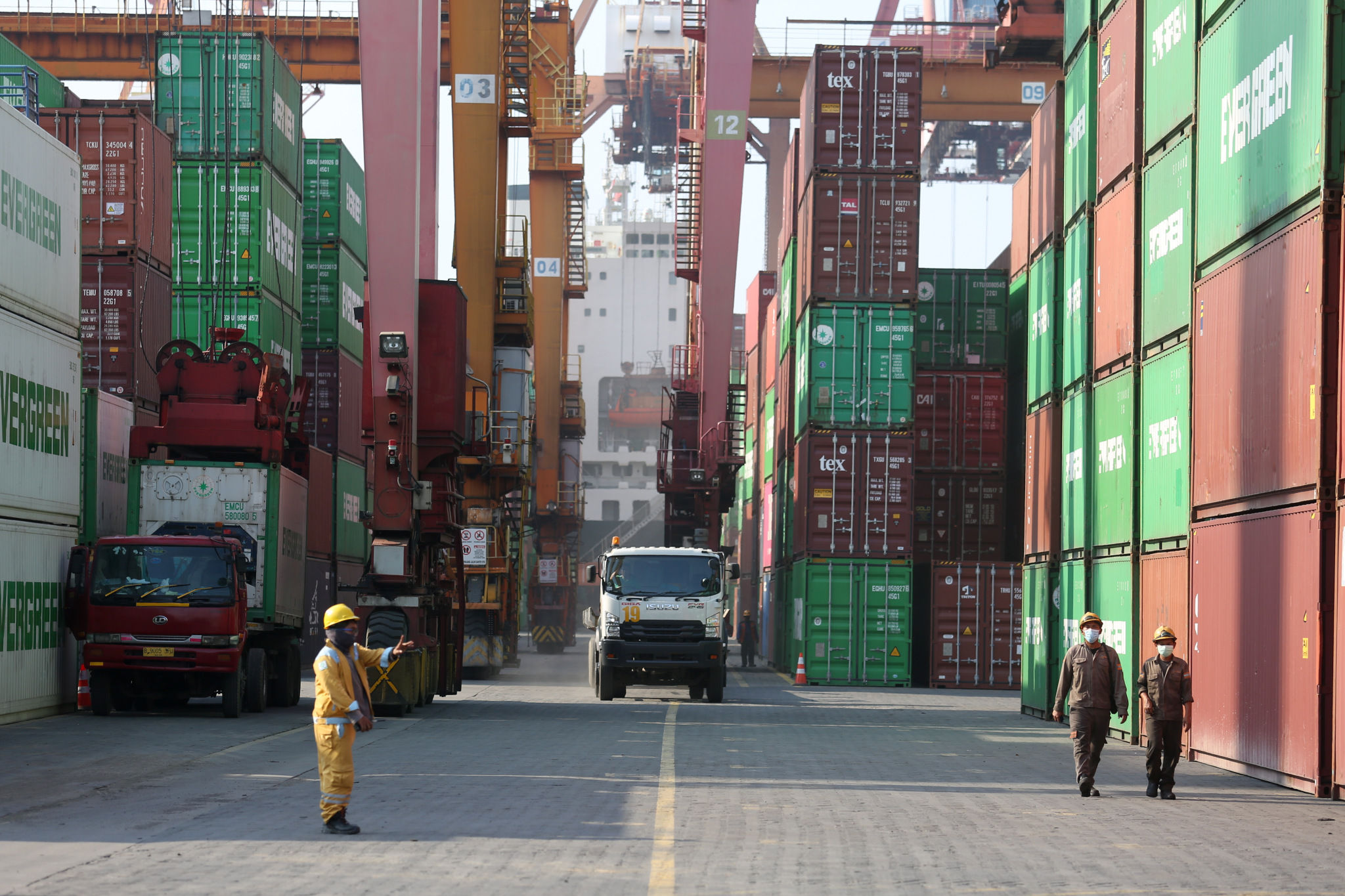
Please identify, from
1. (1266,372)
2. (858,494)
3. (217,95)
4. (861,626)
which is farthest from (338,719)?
(858,494)

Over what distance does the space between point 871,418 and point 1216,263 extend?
16320 mm

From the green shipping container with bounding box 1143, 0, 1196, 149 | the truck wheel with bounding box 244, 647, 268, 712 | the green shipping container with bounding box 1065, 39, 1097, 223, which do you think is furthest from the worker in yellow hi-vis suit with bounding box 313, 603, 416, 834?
the green shipping container with bounding box 1065, 39, 1097, 223

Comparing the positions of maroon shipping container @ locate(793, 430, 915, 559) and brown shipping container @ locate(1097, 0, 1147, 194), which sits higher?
brown shipping container @ locate(1097, 0, 1147, 194)

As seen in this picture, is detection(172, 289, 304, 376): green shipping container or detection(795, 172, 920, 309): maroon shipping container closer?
detection(172, 289, 304, 376): green shipping container

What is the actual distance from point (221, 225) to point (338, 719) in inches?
833

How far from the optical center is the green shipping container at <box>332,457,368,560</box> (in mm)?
33875

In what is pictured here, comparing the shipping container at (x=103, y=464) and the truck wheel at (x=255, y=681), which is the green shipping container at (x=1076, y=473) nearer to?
the truck wheel at (x=255, y=681)

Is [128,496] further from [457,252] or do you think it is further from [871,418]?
[871,418]

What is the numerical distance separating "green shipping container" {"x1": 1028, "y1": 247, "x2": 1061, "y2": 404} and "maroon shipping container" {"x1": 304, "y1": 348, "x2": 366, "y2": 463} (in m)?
15.0

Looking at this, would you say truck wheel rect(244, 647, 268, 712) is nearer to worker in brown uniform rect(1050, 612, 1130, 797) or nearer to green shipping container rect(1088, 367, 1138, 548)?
green shipping container rect(1088, 367, 1138, 548)

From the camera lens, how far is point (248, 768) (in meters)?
14.1

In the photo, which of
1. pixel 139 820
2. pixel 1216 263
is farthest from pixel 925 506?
pixel 139 820

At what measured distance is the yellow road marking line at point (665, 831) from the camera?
8.27 metres

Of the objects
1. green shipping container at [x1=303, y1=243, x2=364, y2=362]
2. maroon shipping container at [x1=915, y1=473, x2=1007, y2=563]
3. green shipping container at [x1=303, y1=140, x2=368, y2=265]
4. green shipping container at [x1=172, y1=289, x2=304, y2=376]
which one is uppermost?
green shipping container at [x1=303, y1=140, x2=368, y2=265]
